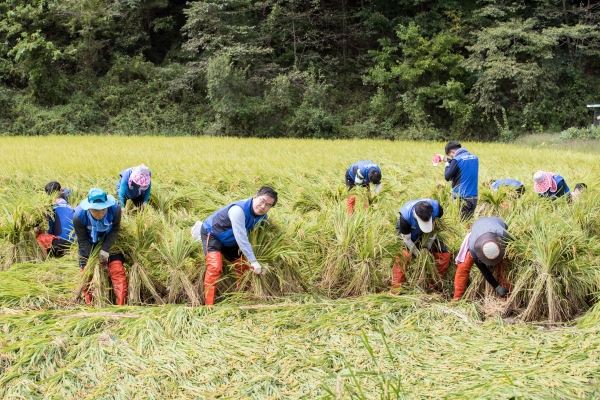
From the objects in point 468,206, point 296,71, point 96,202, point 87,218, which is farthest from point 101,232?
point 296,71

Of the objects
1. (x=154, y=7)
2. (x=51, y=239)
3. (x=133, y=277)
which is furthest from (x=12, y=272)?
(x=154, y=7)

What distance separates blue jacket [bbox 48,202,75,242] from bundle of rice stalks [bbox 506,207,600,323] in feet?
14.2

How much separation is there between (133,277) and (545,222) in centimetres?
363

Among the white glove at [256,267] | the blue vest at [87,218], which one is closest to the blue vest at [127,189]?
the blue vest at [87,218]

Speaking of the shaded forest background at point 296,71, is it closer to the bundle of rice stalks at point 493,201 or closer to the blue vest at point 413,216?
the bundle of rice stalks at point 493,201

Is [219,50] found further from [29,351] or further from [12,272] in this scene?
[29,351]

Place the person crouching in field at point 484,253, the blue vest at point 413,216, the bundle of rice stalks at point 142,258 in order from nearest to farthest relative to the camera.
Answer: the person crouching in field at point 484,253
the bundle of rice stalks at point 142,258
the blue vest at point 413,216

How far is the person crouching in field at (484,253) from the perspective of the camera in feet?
14.0

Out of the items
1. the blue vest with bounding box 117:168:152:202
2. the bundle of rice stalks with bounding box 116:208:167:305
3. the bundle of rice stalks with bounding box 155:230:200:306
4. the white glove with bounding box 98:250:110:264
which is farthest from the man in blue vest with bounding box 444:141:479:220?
the white glove with bounding box 98:250:110:264

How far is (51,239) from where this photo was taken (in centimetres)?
555

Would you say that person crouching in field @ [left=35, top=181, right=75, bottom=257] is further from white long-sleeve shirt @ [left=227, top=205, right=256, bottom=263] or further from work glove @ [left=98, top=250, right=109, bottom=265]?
white long-sleeve shirt @ [left=227, top=205, right=256, bottom=263]

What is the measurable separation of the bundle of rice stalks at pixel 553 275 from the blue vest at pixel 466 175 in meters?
1.71

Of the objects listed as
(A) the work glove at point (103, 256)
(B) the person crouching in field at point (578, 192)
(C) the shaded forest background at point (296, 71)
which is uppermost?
(C) the shaded forest background at point (296, 71)

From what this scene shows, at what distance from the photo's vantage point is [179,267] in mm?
4730
